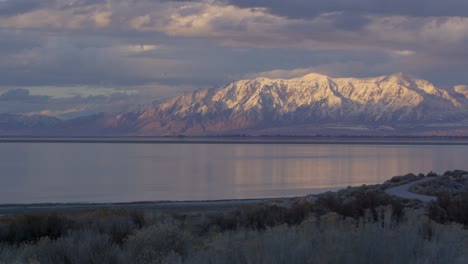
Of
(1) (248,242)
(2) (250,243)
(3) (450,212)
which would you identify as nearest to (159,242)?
(1) (248,242)

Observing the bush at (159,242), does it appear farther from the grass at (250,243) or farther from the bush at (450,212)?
the bush at (450,212)

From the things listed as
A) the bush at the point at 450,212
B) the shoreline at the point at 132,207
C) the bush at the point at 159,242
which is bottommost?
the shoreline at the point at 132,207

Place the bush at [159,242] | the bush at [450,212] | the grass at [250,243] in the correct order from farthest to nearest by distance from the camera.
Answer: the bush at [450,212], the bush at [159,242], the grass at [250,243]

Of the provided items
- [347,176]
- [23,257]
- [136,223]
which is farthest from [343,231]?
[347,176]

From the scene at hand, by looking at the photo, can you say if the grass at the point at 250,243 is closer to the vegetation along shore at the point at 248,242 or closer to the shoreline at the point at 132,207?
the vegetation along shore at the point at 248,242

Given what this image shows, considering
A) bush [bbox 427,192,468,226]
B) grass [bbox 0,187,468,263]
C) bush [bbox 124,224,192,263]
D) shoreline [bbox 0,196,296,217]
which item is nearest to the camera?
grass [bbox 0,187,468,263]

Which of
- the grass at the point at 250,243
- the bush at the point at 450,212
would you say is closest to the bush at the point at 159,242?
the grass at the point at 250,243

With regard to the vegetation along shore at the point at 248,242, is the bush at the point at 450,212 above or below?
below

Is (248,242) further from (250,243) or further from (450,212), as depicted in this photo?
(450,212)

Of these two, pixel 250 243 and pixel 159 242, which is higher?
pixel 250 243

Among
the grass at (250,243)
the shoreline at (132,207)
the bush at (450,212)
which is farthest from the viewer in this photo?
the shoreline at (132,207)

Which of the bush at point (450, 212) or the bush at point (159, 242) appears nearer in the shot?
the bush at point (159, 242)

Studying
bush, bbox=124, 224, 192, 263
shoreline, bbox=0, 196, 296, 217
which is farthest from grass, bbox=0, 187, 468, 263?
shoreline, bbox=0, 196, 296, 217

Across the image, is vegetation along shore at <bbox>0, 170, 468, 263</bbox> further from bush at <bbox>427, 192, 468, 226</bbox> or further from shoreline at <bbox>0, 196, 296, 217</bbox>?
shoreline at <bbox>0, 196, 296, 217</bbox>
